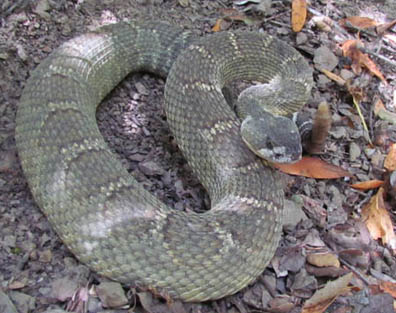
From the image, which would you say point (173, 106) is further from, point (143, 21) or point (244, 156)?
point (143, 21)

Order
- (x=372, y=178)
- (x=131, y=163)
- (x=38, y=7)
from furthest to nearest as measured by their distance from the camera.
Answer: (x=38, y=7) → (x=372, y=178) → (x=131, y=163)

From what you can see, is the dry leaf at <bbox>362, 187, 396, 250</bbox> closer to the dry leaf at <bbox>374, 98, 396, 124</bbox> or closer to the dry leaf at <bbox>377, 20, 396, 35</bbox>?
the dry leaf at <bbox>374, 98, 396, 124</bbox>

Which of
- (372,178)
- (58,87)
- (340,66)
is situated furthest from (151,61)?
(372,178)

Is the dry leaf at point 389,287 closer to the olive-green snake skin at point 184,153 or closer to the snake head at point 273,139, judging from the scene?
the olive-green snake skin at point 184,153

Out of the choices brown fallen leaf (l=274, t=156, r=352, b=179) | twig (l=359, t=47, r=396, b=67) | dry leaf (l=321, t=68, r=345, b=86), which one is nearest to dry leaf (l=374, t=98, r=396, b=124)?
dry leaf (l=321, t=68, r=345, b=86)

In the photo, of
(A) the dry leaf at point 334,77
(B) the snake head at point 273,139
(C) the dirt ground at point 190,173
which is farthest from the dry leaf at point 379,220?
(A) the dry leaf at point 334,77

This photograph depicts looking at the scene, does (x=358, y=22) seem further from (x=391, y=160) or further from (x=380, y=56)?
(x=391, y=160)

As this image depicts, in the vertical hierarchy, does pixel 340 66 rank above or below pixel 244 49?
below
